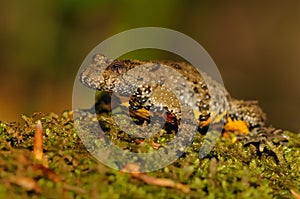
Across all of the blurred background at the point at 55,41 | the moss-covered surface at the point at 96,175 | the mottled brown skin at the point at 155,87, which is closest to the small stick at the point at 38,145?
the moss-covered surface at the point at 96,175

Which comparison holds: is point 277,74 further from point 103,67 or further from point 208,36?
point 103,67

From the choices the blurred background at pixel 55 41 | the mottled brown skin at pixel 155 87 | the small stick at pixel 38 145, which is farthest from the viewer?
the blurred background at pixel 55 41

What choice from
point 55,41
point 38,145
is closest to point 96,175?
point 38,145

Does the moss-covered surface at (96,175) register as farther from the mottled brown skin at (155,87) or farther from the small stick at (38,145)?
the mottled brown skin at (155,87)

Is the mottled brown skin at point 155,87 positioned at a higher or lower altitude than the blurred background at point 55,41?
lower

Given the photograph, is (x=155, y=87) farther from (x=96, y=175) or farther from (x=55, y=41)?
(x=55, y=41)

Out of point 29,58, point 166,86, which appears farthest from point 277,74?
point 166,86

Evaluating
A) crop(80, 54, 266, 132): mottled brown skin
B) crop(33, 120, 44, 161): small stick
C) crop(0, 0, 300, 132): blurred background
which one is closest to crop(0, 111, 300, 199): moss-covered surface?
crop(33, 120, 44, 161): small stick

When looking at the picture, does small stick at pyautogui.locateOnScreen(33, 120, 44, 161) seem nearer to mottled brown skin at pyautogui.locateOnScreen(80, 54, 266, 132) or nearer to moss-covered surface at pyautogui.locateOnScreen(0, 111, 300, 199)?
moss-covered surface at pyautogui.locateOnScreen(0, 111, 300, 199)
